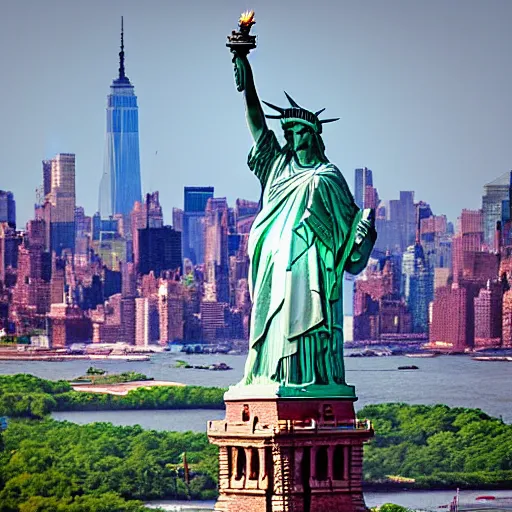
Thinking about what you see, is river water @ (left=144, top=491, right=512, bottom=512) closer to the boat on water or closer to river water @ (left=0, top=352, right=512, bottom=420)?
river water @ (left=0, top=352, right=512, bottom=420)

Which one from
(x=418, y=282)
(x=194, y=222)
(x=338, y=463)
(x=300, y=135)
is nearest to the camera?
(x=338, y=463)

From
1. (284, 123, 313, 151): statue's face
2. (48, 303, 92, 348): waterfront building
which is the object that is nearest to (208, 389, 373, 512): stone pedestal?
(284, 123, 313, 151): statue's face

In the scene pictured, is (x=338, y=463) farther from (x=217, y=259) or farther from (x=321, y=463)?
(x=217, y=259)

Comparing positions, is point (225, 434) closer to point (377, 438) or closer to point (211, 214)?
point (377, 438)

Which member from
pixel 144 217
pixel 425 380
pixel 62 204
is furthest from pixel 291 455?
pixel 144 217

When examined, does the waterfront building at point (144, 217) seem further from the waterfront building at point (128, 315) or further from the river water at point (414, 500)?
the river water at point (414, 500)

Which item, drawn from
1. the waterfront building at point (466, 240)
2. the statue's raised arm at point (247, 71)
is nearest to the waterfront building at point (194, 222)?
the waterfront building at point (466, 240)

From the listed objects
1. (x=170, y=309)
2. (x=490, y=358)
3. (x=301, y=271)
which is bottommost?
(x=490, y=358)
